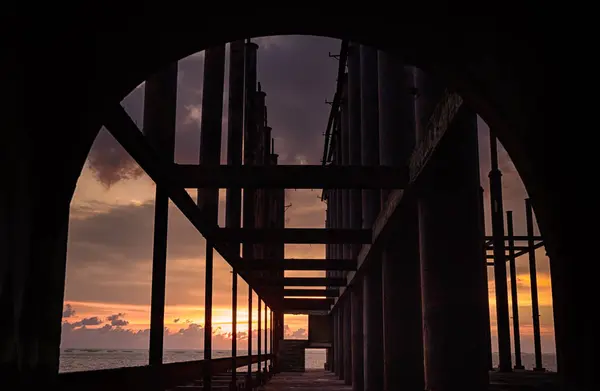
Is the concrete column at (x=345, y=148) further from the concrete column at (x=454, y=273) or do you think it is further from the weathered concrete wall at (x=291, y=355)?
the weathered concrete wall at (x=291, y=355)

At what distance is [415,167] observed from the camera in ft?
33.4

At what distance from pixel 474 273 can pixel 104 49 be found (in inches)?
247

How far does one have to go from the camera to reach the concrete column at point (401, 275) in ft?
47.2

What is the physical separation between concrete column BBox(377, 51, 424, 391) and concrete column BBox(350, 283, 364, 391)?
9195 millimetres

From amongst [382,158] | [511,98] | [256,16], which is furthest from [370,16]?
[382,158]

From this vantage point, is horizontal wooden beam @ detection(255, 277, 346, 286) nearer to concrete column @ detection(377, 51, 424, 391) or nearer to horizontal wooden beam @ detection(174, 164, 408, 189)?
concrete column @ detection(377, 51, 424, 391)

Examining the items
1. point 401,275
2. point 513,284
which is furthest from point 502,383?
point 513,284

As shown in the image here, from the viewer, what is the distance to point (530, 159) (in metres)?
4.86

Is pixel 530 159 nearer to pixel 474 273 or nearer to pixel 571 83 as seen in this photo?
pixel 571 83

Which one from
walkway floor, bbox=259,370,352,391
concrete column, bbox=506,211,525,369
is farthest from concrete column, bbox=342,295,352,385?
concrete column, bbox=506,211,525,369

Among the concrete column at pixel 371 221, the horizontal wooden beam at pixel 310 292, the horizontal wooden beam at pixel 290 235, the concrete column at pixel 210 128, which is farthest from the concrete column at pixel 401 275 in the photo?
the horizontal wooden beam at pixel 310 292

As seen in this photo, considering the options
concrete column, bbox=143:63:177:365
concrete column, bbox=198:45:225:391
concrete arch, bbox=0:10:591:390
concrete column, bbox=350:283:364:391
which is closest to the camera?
concrete arch, bbox=0:10:591:390

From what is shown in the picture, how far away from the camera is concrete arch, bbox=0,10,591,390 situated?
432 cm

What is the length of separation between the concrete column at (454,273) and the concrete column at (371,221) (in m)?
7.92
